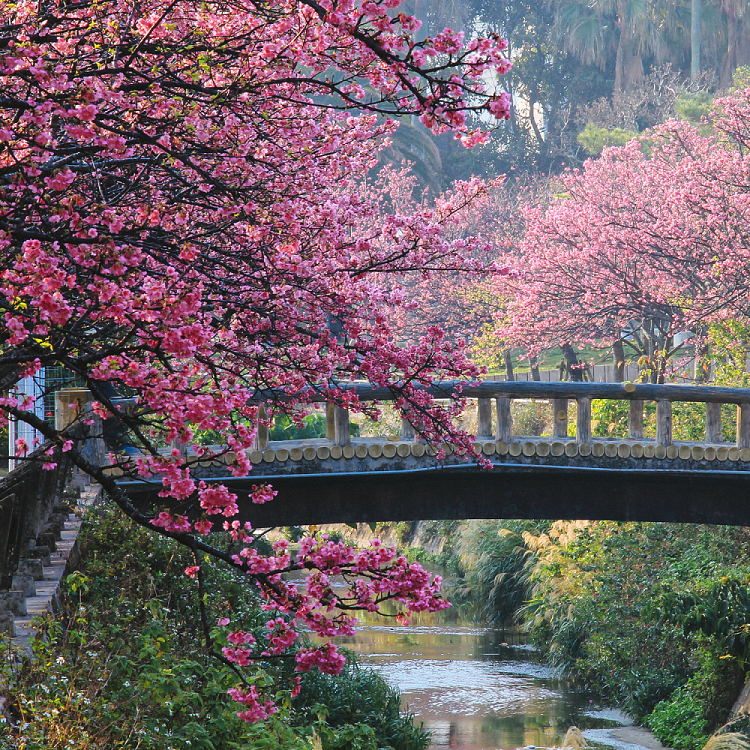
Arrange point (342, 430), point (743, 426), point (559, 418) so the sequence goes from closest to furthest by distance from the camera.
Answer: point (342, 430), point (559, 418), point (743, 426)

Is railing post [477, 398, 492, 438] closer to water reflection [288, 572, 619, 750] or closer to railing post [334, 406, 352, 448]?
railing post [334, 406, 352, 448]

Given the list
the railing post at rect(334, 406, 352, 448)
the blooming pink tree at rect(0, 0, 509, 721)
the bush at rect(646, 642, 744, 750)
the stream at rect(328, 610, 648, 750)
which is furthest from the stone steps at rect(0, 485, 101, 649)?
the bush at rect(646, 642, 744, 750)

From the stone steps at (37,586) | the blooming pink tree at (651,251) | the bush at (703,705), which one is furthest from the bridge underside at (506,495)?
the blooming pink tree at (651,251)

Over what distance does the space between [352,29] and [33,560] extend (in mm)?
4740

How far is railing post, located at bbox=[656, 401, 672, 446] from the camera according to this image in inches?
480

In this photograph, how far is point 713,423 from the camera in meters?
13.1

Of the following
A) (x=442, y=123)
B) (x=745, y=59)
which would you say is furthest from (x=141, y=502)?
(x=745, y=59)

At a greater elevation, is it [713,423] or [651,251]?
[651,251]

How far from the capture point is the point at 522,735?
551 inches

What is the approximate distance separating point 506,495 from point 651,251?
1033 cm

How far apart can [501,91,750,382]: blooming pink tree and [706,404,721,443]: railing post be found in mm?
5648

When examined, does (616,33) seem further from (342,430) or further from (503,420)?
(342,430)

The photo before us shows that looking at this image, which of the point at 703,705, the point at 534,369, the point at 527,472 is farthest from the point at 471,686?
the point at 534,369

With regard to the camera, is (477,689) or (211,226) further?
(477,689)
